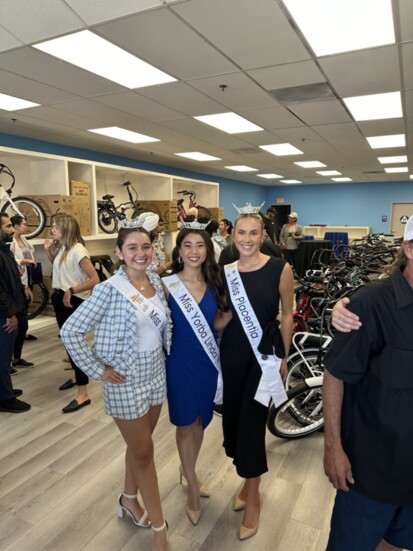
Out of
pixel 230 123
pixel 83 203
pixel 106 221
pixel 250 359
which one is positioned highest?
pixel 230 123

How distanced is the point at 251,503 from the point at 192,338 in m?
0.89

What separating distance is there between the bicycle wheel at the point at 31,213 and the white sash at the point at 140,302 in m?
3.76

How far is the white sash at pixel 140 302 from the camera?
1441 millimetres

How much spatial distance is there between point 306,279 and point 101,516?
248 cm

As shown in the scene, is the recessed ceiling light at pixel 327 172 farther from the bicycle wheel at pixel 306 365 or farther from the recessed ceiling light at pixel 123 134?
the bicycle wheel at pixel 306 365

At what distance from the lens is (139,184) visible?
6969 millimetres

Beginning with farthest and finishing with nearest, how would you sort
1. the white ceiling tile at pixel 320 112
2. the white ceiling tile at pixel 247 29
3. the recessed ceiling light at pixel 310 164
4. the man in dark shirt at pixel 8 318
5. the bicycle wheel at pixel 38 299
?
the recessed ceiling light at pixel 310 164
the bicycle wheel at pixel 38 299
the white ceiling tile at pixel 320 112
the man in dark shirt at pixel 8 318
the white ceiling tile at pixel 247 29

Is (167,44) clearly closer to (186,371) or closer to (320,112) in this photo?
(186,371)

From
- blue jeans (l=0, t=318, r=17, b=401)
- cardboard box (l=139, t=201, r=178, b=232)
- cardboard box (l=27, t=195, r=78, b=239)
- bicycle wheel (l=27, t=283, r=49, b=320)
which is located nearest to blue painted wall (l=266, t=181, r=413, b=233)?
cardboard box (l=139, t=201, r=178, b=232)

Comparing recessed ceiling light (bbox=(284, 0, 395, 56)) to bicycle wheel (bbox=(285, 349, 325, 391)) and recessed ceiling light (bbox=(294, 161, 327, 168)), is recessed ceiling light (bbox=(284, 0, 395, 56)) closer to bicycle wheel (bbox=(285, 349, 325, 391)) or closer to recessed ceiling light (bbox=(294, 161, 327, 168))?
bicycle wheel (bbox=(285, 349, 325, 391))

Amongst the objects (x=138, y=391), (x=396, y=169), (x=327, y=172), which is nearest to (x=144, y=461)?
(x=138, y=391)

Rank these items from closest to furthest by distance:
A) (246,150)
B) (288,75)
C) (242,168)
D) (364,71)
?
(364,71), (288,75), (246,150), (242,168)

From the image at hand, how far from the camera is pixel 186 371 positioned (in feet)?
5.31

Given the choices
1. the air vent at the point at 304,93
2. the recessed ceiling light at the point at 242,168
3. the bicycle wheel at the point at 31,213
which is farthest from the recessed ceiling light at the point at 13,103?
the recessed ceiling light at the point at 242,168
